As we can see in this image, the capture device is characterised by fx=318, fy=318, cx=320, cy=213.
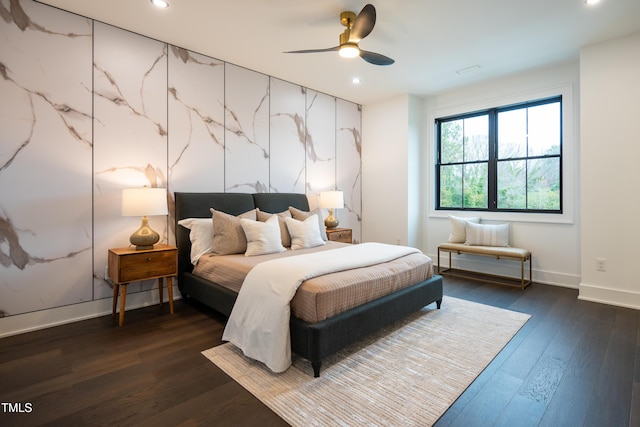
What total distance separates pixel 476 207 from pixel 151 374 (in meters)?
4.89

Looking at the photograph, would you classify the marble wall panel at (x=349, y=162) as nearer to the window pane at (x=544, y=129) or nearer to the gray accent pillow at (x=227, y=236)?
the gray accent pillow at (x=227, y=236)

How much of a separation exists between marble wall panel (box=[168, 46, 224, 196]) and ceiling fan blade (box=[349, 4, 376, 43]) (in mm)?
1965

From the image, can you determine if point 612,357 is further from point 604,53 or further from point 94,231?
point 94,231

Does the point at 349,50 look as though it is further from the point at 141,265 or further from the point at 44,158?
the point at 44,158

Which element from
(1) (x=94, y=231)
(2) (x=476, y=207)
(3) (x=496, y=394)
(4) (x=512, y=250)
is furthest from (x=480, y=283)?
(1) (x=94, y=231)

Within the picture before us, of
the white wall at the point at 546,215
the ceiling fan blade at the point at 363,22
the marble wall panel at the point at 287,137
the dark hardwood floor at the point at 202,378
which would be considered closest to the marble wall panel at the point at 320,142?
the marble wall panel at the point at 287,137

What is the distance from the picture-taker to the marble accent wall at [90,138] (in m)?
2.77

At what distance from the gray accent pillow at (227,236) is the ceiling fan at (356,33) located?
185cm

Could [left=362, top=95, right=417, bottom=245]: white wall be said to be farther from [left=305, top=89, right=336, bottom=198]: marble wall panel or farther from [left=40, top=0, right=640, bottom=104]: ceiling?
[left=40, top=0, right=640, bottom=104]: ceiling

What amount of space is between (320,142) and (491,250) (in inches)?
120

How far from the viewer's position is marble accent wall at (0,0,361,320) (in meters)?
2.77

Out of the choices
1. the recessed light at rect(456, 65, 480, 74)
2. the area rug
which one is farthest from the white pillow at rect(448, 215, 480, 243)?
the recessed light at rect(456, 65, 480, 74)

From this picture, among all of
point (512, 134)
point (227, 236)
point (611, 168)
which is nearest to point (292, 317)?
point (227, 236)

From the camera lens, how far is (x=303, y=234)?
12.3ft
